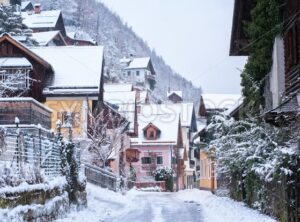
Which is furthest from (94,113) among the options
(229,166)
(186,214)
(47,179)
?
(47,179)

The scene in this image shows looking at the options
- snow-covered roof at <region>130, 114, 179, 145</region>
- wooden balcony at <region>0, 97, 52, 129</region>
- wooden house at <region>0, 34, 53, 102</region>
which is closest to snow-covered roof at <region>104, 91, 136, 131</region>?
snow-covered roof at <region>130, 114, 179, 145</region>

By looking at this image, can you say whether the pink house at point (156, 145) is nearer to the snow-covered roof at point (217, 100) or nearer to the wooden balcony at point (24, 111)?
the snow-covered roof at point (217, 100)

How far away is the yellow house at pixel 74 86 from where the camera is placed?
4254 centimetres

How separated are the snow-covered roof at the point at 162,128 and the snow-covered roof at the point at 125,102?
22.3 ft

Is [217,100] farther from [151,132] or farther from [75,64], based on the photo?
[151,132]

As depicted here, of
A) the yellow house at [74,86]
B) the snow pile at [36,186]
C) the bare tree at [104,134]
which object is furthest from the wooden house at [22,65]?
the snow pile at [36,186]

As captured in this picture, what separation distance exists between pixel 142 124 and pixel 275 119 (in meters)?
59.9

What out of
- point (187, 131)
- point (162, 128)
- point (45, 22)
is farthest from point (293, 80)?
point (45, 22)

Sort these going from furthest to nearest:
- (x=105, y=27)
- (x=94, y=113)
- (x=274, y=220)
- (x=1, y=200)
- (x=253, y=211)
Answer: (x=105, y=27)
(x=94, y=113)
(x=253, y=211)
(x=274, y=220)
(x=1, y=200)

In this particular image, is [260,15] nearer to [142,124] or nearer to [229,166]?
[229,166]

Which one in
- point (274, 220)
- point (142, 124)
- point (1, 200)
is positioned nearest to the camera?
point (1, 200)

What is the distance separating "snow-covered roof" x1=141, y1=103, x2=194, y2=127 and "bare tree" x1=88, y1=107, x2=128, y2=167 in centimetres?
2898

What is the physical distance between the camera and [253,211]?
21.5 m

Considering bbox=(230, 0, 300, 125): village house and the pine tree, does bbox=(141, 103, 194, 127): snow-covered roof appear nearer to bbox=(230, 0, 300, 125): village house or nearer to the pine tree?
the pine tree
